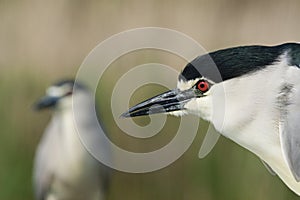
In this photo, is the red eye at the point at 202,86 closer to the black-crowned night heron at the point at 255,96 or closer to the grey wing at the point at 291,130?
the black-crowned night heron at the point at 255,96

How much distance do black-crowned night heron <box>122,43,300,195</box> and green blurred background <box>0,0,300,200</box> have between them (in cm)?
110

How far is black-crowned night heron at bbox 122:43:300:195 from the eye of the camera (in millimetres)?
1945

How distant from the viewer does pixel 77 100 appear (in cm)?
361

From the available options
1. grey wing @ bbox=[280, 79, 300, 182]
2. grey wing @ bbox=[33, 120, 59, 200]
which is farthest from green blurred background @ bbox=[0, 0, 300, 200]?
grey wing @ bbox=[280, 79, 300, 182]

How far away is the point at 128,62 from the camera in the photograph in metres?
3.98

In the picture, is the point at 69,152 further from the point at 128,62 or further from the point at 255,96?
the point at 255,96

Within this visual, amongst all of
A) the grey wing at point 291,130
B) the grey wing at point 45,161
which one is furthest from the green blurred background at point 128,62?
the grey wing at point 291,130

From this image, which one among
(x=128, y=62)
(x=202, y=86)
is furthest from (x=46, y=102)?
(x=202, y=86)

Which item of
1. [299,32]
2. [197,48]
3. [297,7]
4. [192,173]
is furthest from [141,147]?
[297,7]

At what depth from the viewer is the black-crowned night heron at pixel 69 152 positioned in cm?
352

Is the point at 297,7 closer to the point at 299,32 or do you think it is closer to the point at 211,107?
the point at 299,32

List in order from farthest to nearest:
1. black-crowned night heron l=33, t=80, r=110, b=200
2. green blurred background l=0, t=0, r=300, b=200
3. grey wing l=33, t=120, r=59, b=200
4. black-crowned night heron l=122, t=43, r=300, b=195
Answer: black-crowned night heron l=33, t=80, r=110, b=200 < grey wing l=33, t=120, r=59, b=200 < green blurred background l=0, t=0, r=300, b=200 < black-crowned night heron l=122, t=43, r=300, b=195

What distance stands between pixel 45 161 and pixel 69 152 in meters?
0.14

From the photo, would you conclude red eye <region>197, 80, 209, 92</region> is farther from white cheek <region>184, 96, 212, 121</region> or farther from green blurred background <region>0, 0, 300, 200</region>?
green blurred background <region>0, 0, 300, 200</region>
